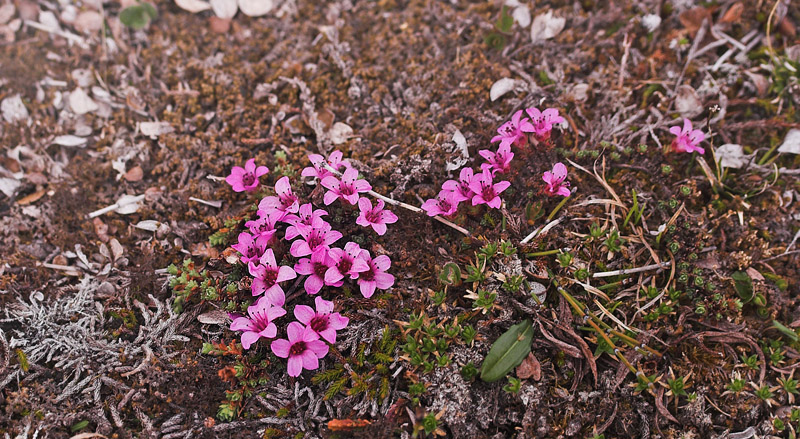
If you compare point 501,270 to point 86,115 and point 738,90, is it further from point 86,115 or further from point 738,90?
point 86,115

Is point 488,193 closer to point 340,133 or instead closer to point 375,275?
point 375,275

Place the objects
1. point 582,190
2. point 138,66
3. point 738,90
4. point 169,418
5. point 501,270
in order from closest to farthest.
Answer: point 169,418, point 501,270, point 582,190, point 738,90, point 138,66

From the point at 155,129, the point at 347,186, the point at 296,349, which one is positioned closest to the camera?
the point at 296,349

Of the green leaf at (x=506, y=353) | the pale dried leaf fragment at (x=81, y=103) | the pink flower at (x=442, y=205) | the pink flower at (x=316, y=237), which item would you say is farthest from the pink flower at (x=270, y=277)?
the pale dried leaf fragment at (x=81, y=103)

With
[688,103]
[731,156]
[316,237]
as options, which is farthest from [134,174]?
[731,156]

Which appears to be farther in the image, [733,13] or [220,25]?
[220,25]

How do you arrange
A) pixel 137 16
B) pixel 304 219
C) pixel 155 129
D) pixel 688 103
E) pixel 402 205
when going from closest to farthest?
pixel 304 219
pixel 402 205
pixel 688 103
pixel 155 129
pixel 137 16

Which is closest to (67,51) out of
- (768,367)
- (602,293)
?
(602,293)
